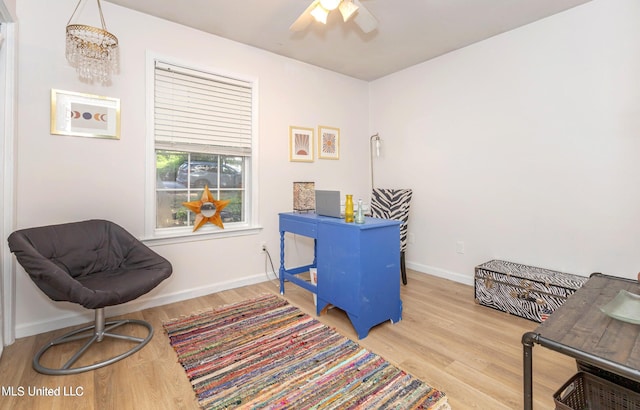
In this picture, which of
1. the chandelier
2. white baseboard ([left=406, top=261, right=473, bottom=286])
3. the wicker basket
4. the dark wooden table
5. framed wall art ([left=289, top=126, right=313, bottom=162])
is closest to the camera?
the dark wooden table

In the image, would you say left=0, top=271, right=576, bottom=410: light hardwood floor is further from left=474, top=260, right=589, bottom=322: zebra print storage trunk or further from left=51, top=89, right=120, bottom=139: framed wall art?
left=51, top=89, right=120, bottom=139: framed wall art

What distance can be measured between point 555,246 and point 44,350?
3900mm

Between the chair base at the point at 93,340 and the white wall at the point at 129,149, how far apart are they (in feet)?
0.91

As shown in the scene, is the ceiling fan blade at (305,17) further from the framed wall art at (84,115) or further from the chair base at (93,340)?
the chair base at (93,340)

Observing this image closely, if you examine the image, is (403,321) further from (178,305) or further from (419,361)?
(178,305)

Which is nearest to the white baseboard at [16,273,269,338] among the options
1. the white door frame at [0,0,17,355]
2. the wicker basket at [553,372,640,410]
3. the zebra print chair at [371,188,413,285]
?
the white door frame at [0,0,17,355]

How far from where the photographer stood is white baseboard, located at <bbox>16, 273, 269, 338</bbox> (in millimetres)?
2154

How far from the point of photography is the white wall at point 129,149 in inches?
84.0

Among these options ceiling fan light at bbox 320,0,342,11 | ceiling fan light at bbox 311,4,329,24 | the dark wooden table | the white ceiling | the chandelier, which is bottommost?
the dark wooden table

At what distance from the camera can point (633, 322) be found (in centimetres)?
114

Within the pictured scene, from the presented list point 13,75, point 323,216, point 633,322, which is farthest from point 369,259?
point 13,75

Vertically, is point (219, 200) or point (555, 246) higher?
point (219, 200)

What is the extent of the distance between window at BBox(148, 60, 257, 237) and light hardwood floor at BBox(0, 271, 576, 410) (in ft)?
3.12

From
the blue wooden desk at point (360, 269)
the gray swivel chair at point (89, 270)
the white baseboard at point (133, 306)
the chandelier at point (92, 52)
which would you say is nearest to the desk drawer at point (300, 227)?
the blue wooden desk at point (360, 269)
